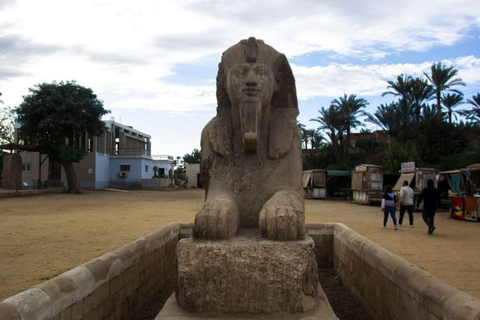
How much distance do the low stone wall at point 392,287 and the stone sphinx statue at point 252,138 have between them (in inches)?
38.3

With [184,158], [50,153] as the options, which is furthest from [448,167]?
[184,158]

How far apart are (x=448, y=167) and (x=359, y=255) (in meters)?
17.9

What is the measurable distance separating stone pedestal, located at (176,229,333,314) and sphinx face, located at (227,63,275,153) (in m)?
0.98

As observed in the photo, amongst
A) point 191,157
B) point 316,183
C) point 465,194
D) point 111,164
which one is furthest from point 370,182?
point 191,157

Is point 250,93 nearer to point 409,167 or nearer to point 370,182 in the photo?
point 409,167

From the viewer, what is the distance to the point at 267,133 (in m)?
3.85

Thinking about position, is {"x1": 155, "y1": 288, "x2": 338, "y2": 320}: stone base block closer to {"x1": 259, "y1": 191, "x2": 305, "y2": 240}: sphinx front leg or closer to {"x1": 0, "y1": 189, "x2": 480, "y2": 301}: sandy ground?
{"x1": 259, "y1": 191, "x2": 305, "y2": 240}: sphinx front leg

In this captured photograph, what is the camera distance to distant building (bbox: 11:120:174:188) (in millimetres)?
33125

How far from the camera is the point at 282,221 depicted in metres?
3.04

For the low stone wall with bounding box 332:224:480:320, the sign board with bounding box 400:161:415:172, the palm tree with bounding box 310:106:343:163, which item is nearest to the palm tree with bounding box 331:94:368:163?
the palm tree with bounding box 310:106:343:163

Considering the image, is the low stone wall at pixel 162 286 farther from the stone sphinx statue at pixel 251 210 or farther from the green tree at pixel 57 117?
the green tree at pixel 57 117

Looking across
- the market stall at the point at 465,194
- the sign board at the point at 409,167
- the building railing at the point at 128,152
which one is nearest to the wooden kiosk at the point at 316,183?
the sign board at the point at 409,167

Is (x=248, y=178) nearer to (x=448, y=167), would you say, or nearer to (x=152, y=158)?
(x=448, y=167)

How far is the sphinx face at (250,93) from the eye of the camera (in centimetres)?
343
